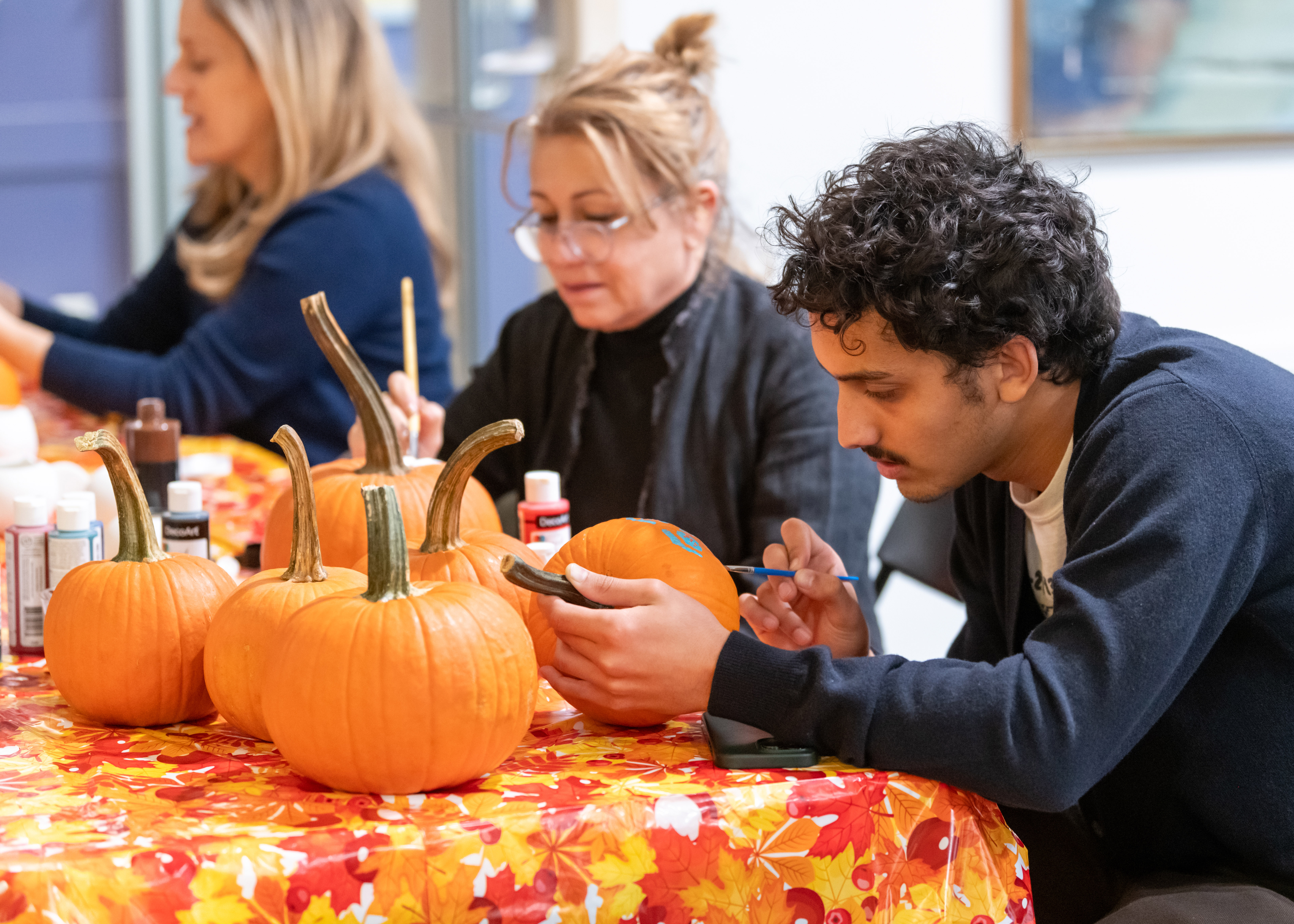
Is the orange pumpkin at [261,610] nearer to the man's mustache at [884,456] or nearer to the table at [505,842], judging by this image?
the table at [505,842]

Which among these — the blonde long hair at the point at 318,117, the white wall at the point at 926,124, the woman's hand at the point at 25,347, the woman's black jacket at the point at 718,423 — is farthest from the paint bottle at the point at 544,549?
the white wall at the point at 926,124

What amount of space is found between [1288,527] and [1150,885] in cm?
30

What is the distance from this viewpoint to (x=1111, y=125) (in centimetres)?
314

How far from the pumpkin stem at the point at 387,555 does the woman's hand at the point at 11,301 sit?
2.17 m

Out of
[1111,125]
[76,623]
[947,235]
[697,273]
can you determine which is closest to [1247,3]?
[1111,125]

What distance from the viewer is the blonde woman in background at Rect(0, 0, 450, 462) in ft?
7.42

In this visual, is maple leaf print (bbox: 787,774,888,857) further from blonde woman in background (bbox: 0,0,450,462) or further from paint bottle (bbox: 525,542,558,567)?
blonde woman in background (bbox: 0,0,450,462)

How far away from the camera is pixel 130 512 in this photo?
0.93 metres

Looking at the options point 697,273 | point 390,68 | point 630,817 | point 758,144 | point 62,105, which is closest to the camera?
point 630,817

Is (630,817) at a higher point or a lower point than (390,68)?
lower

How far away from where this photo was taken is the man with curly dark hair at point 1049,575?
2.66 feet

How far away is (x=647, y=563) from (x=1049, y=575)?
43 centimetres

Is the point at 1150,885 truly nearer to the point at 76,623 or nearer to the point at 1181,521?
the point at 1181,521

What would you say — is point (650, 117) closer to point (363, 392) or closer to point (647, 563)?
point (363, 392)
